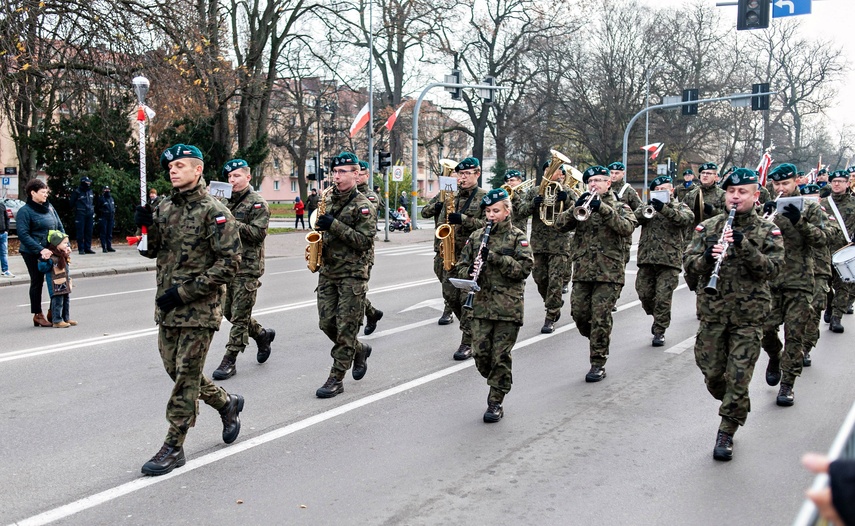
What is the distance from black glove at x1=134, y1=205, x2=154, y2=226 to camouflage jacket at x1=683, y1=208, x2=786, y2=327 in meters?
3.64

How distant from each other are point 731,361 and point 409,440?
2293mm

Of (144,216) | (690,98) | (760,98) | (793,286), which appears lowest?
(793,286)

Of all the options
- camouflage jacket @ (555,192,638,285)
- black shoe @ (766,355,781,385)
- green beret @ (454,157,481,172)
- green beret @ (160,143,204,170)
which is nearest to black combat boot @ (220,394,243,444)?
green beret @ (160,143,204,170)

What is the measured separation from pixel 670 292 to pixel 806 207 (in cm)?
267

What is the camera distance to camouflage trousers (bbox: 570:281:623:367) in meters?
7.70

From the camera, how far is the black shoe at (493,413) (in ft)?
20.6

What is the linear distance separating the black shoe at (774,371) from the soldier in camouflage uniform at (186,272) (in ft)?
16.4

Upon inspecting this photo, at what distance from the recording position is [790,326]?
275 inches

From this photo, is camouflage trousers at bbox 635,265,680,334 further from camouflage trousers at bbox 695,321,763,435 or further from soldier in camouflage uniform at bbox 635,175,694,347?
camouflage trousers at bbox 695,321,763,435

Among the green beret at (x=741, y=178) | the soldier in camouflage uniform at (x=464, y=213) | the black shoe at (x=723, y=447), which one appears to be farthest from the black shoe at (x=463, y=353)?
the green beret at (x=741, y=178)

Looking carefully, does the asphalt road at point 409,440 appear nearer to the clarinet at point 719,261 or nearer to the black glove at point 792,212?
the clarinet at point 719,261

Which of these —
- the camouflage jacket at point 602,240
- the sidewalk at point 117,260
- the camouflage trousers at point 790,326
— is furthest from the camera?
the sidewalk at point 117,260

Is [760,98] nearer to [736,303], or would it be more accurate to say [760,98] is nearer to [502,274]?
[502,274]

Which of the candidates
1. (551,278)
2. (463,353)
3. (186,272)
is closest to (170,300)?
(186,272)
